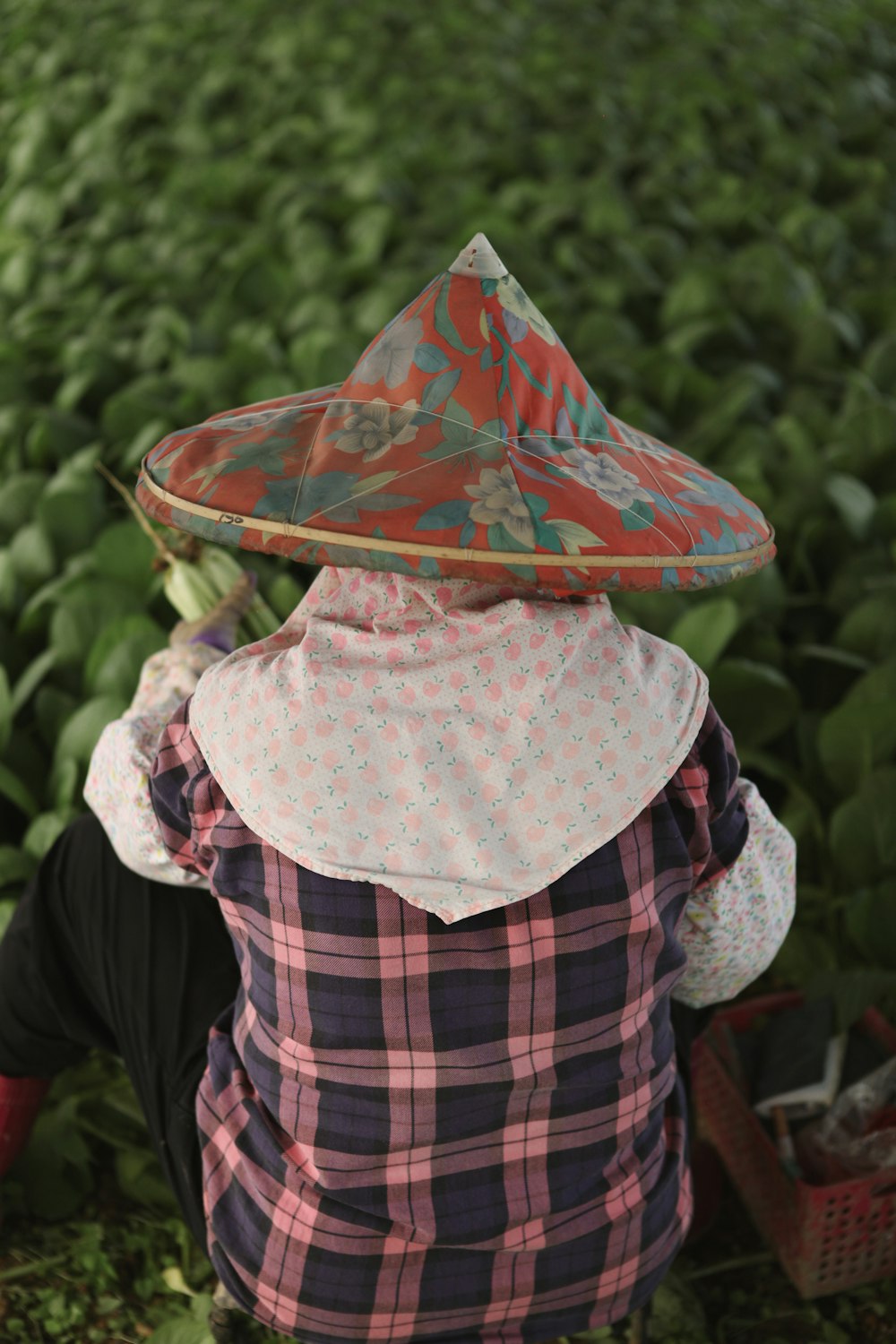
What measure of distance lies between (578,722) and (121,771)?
0.40 meters

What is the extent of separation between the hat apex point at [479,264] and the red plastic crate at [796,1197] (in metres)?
0.94

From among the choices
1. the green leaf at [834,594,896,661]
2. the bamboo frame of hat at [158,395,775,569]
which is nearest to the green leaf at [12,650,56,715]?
the bamboo frame of hat at [158,395,775,569]

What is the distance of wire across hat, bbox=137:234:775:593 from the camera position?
0.71 m

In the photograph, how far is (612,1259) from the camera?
99 cm

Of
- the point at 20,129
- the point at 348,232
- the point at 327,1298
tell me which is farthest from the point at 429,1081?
the point at 20,129

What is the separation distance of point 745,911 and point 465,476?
443 millimetres

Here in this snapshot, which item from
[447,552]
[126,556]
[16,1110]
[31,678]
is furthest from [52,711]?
[447,552]

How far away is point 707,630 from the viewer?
5.87 ft

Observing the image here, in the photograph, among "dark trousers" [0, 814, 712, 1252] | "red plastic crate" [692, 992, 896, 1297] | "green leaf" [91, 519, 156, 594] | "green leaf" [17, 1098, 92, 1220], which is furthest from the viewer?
"green leaf" [91, 519, 156, 594]

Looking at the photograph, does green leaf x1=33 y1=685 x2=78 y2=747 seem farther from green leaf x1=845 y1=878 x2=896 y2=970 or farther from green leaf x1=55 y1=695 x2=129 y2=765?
green leaf x1=845 y1=878 x2=896 y2=970

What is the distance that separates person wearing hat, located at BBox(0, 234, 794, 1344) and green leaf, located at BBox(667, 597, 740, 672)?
80 cm

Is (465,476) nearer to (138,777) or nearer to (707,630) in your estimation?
(138,777)

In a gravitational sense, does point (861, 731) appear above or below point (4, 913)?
below

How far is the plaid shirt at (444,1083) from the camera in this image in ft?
2.69
